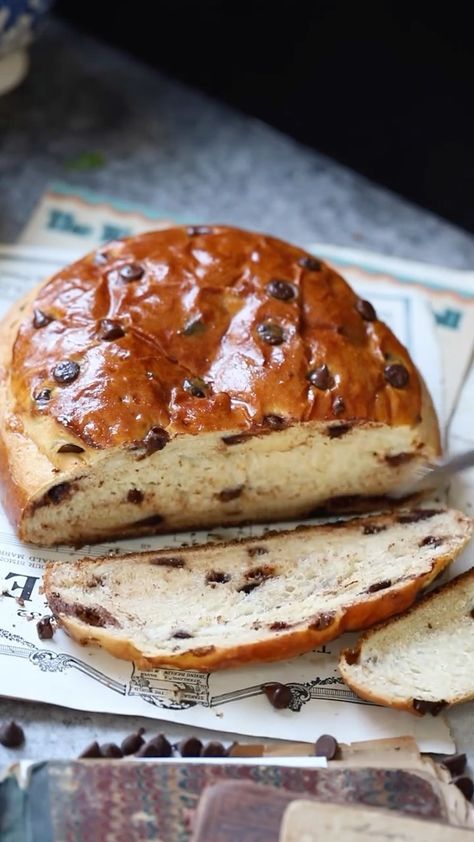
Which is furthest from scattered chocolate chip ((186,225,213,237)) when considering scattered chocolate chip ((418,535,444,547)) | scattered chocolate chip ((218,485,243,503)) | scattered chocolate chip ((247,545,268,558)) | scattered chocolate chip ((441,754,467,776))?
scattered chocolate chip ((441,754,467,776))

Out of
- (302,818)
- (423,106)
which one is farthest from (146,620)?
(423,106)

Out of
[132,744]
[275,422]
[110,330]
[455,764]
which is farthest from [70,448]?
[455,764]

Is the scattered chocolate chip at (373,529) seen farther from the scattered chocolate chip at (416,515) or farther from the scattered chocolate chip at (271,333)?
the scattered chocolate chip at (271,333)

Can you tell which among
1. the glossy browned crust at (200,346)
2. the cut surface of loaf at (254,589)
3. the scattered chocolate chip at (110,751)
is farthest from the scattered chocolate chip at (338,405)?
the scattered chocolate chip at (110,751)

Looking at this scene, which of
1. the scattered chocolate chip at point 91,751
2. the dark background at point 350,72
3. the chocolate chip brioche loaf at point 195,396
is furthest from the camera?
the dark background at point 350,72

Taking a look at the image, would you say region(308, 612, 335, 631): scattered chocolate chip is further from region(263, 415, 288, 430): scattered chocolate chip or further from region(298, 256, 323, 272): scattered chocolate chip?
region(298, 256, 323, 272): scattered chocolate chip

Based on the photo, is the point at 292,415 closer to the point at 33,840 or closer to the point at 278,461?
the point at 278,461

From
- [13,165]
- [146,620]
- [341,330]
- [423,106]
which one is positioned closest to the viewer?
[146,620]
